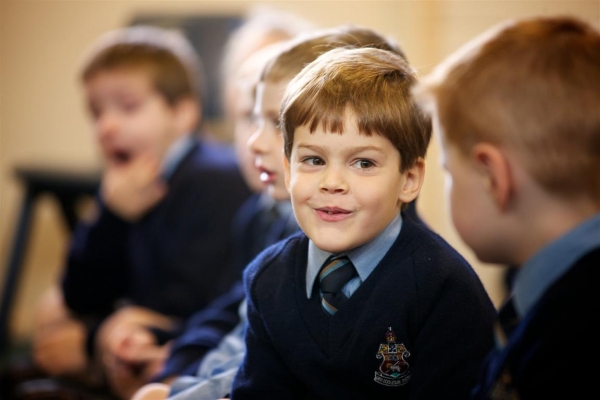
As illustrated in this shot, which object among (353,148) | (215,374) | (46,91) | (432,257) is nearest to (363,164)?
(353,148)

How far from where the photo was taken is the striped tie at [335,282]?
825 millimetres

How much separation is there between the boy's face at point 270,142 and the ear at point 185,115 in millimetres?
862

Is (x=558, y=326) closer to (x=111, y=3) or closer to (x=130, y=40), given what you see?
(x=130, y=40)

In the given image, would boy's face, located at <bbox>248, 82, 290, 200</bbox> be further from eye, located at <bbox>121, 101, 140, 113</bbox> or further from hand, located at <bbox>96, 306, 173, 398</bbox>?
eye, located at <bbox>121, 101, 140, 113</bbox>

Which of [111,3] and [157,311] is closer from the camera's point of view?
[157,311]

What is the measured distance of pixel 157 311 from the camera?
161cm

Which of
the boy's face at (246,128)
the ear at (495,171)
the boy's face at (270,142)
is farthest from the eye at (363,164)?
the boy's face at (246,128)

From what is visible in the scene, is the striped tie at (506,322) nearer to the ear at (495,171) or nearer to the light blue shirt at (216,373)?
the ear at (495,171)

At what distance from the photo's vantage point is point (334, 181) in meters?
0.77

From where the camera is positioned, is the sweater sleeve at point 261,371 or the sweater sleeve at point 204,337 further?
the sweater sleeve at point 204,337

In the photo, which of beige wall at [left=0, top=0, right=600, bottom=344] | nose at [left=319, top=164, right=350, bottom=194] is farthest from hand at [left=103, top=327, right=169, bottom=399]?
beige wall at [left=0, top=0, right=600, bottom=344]

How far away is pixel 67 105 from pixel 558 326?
12.2 feet

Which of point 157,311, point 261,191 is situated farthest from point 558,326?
point 157,311

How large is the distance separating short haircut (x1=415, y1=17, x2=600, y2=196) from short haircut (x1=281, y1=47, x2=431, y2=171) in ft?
0.20
